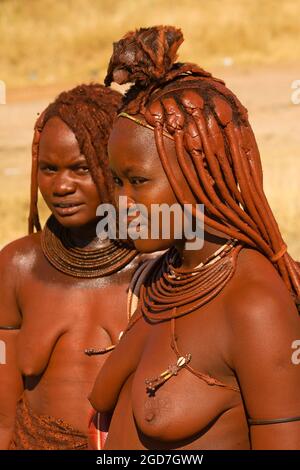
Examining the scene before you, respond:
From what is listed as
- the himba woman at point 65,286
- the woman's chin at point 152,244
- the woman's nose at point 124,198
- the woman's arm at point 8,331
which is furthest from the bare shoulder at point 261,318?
the woman's arm at point 8,331

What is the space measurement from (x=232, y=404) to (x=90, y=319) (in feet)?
5.74

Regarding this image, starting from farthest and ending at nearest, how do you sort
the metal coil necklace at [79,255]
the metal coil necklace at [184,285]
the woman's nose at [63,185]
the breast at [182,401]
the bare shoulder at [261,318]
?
1. the metal coil necklace at [79,255]
2. the woman's nose at [63,185]
3. the metal coil necklace at [184,285]
4. the breast at [182,401]
5. the bare shoulder at [261,318]

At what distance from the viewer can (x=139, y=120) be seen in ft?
12.8

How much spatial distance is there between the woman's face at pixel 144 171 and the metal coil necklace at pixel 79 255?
1.47 m

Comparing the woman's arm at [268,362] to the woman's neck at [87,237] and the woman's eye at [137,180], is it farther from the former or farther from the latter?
the woman's neck at [87,237]

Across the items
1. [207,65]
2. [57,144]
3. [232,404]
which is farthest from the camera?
[207,65]

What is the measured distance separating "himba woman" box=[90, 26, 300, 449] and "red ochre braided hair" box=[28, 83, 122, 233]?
4.32 ft

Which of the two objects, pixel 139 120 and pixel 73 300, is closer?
pixel 139 120

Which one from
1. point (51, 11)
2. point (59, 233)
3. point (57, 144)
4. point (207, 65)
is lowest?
point (59, 233)

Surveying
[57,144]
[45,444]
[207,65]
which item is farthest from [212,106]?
[207,65]

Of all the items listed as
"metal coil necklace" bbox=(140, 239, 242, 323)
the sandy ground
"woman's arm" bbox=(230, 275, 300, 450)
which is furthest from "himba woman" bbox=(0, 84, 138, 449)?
the sandy ground

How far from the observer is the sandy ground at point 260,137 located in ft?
41.4

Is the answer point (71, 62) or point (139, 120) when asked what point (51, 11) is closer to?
point (71, 62)

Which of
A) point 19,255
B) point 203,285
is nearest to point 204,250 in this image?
point 203,285
